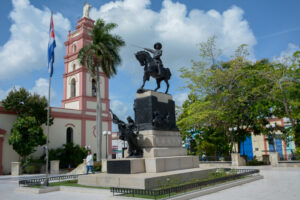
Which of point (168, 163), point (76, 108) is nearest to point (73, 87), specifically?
point (76, 108)

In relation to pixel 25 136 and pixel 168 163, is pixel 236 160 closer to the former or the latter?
pixel 168 163

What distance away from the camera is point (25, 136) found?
79.3ft

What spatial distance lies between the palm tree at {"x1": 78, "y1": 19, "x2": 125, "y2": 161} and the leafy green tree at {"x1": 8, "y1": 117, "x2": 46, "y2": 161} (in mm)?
5577

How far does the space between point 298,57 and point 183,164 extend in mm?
14877

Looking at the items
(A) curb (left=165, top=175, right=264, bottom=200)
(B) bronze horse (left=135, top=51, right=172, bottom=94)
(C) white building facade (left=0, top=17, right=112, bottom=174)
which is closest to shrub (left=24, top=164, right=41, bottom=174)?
(C) white building facade (left=0, top=17, right=112, bottom=174)

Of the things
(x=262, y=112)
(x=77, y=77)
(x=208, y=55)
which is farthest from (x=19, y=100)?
(x=262, y=112)

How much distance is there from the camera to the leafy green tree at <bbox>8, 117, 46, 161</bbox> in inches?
928

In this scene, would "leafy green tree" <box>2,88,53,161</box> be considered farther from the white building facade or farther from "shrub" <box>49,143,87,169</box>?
"shrub" <box>49,143,87,169</box>

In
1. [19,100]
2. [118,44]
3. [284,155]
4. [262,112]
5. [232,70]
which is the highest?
[118,44]

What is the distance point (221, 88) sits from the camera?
24.5 metres

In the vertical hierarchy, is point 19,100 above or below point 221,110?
above

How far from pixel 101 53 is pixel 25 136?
10.2 metres

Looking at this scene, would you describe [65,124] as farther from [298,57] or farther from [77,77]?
[298,57]

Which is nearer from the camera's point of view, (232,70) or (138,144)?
(138,144)
